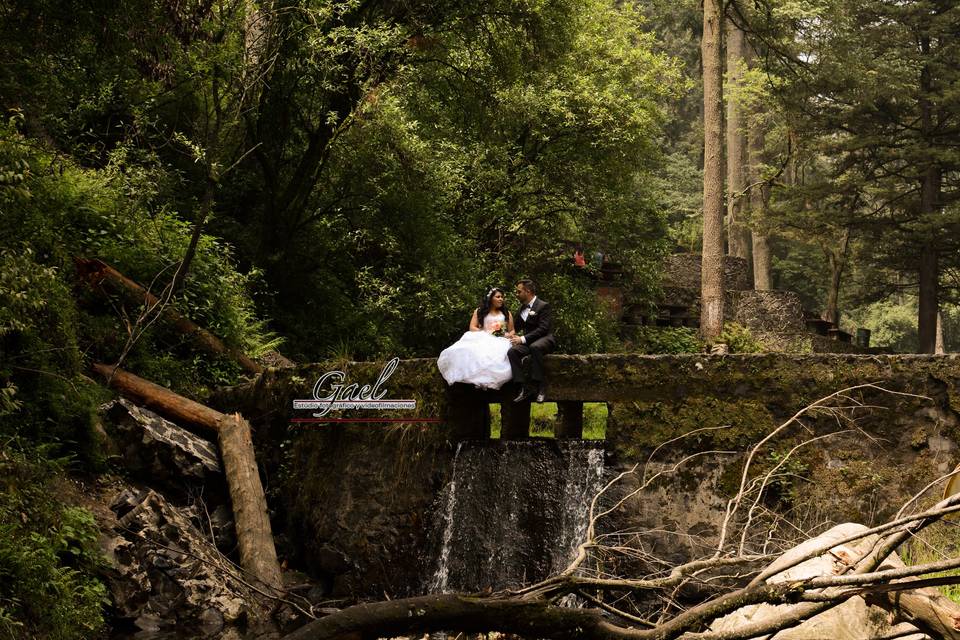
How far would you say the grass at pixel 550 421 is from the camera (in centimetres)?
1464

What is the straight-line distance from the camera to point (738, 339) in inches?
807

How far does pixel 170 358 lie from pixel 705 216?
12.8 m

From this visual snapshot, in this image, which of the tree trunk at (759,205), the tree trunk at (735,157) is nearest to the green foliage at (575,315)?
the tree trunk at (759,205)

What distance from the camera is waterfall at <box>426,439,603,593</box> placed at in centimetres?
880

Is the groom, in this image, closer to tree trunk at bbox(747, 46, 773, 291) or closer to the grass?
the grass

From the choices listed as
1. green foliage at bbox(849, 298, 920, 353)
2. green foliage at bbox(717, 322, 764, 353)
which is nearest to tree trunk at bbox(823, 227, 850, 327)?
green foliage at bbox(717, 322, 764, 353)

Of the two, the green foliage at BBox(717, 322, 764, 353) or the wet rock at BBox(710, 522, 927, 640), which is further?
the green foliage at BBox(717, 322, 764, 353)

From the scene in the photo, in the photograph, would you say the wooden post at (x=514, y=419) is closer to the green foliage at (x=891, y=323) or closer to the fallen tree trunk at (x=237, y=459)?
the fallen tree trunk at (x=237, y=459)

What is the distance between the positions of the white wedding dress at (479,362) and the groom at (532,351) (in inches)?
4.5

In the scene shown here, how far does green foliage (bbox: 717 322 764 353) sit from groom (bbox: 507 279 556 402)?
36.3 feet

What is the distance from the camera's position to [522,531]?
901cm

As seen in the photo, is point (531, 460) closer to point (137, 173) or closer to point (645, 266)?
point (137, 173)

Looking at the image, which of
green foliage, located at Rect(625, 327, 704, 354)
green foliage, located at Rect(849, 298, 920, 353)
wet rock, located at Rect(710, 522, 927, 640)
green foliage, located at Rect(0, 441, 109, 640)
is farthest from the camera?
green foliage, located at Rect(849, 298, 920, 353)

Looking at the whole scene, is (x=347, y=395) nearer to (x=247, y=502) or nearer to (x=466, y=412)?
(x=466, y=412)
